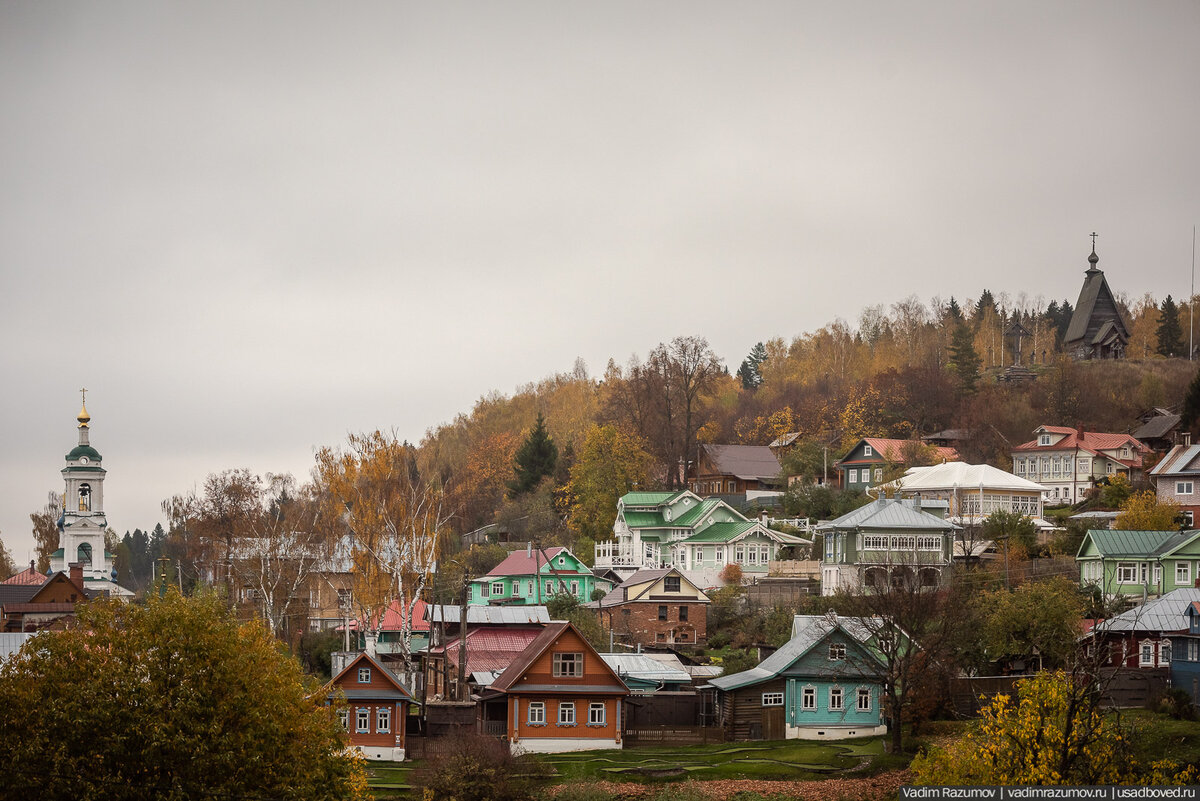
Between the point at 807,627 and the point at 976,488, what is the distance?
3254 cm

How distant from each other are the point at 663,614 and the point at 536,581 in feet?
40.7

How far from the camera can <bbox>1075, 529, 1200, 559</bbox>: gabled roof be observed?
2424 inches

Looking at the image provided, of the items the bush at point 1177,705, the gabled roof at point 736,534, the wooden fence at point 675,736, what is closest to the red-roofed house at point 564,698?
the wooden fence at point 675,736

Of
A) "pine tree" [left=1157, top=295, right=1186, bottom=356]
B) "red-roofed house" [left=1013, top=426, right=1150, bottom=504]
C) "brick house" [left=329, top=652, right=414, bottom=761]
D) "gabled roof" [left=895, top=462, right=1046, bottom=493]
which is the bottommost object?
"brick house" [left=329, top=652, right=414, bottom=761]

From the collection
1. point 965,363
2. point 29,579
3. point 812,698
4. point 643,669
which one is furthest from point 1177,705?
point 29,579

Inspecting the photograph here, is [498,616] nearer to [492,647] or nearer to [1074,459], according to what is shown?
[492,647]

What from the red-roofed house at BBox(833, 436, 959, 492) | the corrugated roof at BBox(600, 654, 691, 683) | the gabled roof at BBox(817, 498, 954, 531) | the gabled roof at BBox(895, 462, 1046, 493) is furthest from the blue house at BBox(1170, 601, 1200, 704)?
the red-roofed house at BBox(833, 436, 959, 492)

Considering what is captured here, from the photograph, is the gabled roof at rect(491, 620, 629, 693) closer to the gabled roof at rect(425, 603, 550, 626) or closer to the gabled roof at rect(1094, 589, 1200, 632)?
the gabled roof at rect(425, 603, 550, 626)

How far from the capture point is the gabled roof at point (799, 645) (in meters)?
50.8

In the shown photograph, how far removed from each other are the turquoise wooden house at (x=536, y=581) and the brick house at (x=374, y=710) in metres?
28.6

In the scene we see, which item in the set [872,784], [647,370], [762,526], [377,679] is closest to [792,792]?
[872,784]

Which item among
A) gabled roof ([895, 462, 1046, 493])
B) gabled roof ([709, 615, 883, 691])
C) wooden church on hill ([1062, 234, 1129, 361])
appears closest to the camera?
gabled roof ([709, 615, 883, 691])

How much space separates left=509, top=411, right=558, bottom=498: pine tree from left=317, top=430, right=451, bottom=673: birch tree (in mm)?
40251

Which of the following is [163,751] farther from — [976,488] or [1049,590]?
[976,488]
